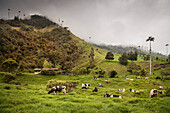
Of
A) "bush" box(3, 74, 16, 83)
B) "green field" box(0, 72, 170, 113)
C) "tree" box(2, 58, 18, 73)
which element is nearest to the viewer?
"green field" box(0, 72, 170, 113)

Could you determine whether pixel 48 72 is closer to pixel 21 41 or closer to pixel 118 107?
pixel 118 107

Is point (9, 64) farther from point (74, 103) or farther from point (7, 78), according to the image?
point (74, 103)

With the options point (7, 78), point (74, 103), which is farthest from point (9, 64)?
point (74, 103)

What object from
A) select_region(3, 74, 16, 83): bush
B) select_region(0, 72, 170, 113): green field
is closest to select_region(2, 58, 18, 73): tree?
select_region(3, 74, 16, 83): bush

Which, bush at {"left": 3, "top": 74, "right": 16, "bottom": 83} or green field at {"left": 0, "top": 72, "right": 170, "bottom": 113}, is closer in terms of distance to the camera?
green field at {"left": 0, "top": 72, "right": 170, "bottom": 113}

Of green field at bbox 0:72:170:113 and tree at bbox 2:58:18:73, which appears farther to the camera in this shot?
tree at bbox 2:58:18:73

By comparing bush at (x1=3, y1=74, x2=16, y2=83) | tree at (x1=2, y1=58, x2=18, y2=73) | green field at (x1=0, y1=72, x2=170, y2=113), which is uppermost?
tree at (x1=2, y1=58, x2=18, y2=73)

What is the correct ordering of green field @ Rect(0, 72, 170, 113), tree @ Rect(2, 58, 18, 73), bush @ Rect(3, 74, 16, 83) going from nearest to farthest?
green field @ Rect(0, 72, 170, 113)
bush @ Rect(3, 74, 16, 83)
tree @ Rect(2, 58, 18, 73)

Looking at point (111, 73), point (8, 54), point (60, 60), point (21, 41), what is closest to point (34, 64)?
point (8, 54)

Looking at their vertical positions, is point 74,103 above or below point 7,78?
above

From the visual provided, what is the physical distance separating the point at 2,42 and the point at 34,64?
38.8 metres

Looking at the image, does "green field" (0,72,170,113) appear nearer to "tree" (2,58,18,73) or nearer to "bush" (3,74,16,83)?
"bush" (3,74,16,83)

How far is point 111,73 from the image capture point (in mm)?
56875

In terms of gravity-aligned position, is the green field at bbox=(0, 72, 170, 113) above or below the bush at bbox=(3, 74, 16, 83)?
above
